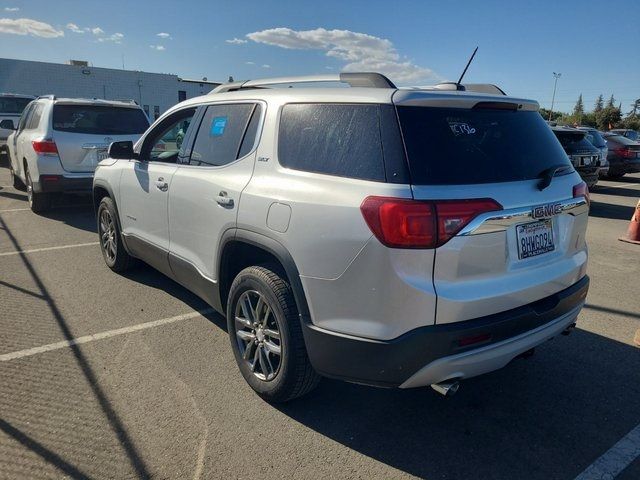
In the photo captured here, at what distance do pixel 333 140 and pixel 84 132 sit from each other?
6.68m

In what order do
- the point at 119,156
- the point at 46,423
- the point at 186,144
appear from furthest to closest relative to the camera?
the point at 119,156
the point at 186,144
the point at 46,423

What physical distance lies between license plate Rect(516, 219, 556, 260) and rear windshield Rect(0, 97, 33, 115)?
18.0 m

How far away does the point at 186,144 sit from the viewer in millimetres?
4000

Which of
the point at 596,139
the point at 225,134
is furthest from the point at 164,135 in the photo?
the point at 596,139

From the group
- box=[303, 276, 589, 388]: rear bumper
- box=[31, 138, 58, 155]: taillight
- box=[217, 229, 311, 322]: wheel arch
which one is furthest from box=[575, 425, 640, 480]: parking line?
box=[31, 138, 58, 155]: taillight

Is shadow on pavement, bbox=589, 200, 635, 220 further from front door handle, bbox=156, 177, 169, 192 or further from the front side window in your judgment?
front door handle, bbox=156, 177, 169, 192

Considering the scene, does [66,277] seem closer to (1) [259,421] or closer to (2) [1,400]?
(2) [1,400]

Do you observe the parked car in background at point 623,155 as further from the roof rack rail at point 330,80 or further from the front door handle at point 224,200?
the front door handle at point 224,200

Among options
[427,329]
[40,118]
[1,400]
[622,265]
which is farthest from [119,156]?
[622,265]

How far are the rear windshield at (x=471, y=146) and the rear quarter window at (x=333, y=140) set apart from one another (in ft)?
0.56

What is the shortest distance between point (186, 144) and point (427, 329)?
8.66 feet

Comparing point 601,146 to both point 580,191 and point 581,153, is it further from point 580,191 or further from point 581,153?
point 580,191

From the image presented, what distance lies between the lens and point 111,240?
5406 mm

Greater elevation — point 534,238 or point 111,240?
point 534,238
